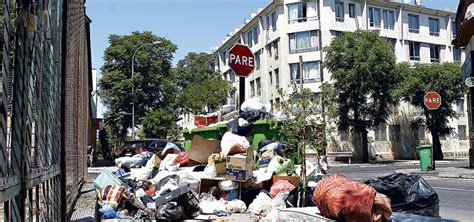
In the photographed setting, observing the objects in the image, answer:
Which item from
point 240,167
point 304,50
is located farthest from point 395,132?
point 240,167

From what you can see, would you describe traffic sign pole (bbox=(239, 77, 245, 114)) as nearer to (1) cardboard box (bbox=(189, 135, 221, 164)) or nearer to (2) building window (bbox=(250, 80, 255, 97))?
(1) cardboard box (bbox=(189, 135, 221, 164))

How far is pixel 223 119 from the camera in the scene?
39.0 feet

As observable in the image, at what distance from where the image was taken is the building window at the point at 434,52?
52250mm

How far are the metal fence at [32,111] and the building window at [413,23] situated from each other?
49.7 m

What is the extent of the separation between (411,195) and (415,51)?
47529 mm

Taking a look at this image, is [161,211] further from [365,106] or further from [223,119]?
[365,106]

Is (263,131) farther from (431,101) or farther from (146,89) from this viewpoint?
(146,89)

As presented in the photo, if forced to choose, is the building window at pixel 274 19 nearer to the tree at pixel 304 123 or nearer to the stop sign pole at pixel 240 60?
the stop sign pole at pixel 240 60

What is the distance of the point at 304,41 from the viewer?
1813 inches

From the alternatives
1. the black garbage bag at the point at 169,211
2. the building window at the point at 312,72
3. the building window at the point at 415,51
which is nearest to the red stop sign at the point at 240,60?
the black garbage bag at the point at 169,211

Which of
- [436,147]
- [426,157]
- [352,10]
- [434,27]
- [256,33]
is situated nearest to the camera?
[426,157]

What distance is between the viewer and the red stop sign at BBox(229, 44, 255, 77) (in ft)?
29.3

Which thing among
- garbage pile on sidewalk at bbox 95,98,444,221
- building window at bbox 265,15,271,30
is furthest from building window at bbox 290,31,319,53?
garbage pile on sidewalk at bbox 95,98,444,221

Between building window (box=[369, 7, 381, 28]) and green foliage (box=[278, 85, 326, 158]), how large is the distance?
42.7 meters
